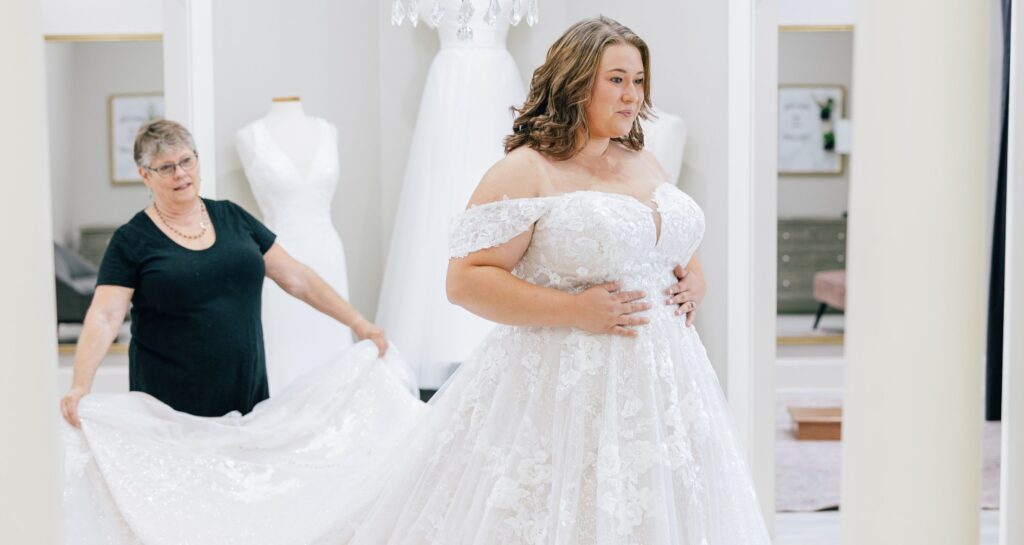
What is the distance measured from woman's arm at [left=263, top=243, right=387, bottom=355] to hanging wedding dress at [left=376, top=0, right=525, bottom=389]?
1.73 meters

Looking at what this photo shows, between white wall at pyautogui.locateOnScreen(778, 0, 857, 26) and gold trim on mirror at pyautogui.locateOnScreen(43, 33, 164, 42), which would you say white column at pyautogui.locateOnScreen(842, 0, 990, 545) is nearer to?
white wall at pyautogui.locateOnScreen(778, 0, 857, 26)

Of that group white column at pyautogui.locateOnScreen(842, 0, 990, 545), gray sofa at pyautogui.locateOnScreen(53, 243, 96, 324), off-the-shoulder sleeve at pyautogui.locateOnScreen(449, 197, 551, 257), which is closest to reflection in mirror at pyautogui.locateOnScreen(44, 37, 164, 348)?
gray sofa at pyautogui.locateOnScreen(53, 243, 96, 324)

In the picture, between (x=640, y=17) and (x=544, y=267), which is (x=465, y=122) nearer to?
(x=640, y=17)

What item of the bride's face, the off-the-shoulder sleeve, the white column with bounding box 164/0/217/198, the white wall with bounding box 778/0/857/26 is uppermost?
the white wall with bounding box 778/0/857/26

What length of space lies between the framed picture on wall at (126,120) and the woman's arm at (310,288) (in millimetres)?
4358

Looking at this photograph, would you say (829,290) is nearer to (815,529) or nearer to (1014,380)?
(815,529)

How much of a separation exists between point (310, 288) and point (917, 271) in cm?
248

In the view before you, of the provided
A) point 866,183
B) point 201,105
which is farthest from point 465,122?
point 866,183

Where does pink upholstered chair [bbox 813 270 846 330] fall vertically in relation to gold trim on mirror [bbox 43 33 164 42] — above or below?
below

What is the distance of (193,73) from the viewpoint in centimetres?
Result: 455

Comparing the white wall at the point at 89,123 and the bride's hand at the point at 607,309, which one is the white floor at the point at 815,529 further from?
the white wall at the point at 89,123

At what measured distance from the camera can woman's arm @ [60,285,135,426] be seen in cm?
315

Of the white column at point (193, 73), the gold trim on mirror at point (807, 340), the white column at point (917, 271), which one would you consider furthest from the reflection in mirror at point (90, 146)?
the white column at point (917, 271)

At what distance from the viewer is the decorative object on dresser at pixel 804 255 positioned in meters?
7.97
